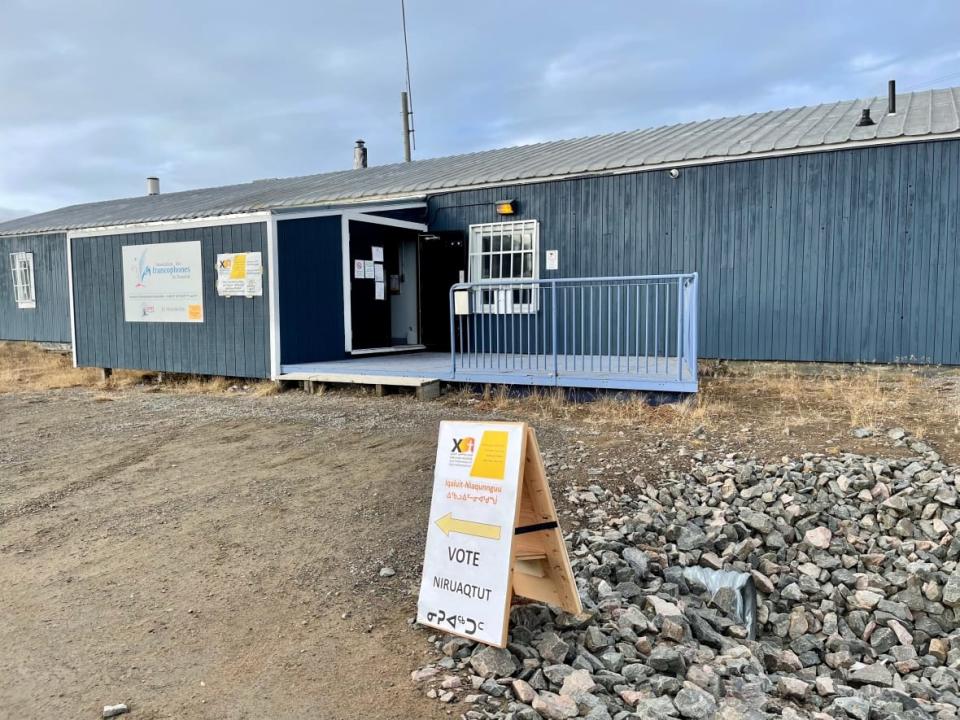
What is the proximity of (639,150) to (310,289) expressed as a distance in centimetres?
525

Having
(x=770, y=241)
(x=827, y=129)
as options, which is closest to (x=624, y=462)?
(x=770, y=241)

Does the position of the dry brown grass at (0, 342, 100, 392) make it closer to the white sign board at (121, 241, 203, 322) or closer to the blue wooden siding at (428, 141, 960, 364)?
the white sign board at (121, 241, 203, 322)

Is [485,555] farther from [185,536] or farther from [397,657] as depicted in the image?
[185,536]

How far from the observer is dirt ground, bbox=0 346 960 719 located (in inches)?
108

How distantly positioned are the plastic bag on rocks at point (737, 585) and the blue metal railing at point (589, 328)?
3057mm

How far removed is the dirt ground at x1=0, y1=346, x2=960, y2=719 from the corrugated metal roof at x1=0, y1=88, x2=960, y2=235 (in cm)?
295

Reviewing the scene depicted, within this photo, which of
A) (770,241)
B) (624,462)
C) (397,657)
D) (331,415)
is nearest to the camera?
(397,657)

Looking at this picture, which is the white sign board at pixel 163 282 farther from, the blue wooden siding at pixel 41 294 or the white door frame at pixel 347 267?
the blue wooden siding at pixel 41 294

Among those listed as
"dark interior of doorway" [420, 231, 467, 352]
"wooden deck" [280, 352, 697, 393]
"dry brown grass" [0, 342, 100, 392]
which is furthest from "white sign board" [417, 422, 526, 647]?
"dry brown grass" [0, 342, 100, 392]

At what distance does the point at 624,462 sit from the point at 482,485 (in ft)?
8.65

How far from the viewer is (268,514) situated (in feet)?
14.9

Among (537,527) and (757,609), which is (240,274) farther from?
(757,609)

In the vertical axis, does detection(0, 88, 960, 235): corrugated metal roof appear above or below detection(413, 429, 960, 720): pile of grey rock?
above

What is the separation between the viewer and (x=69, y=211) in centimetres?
2098
